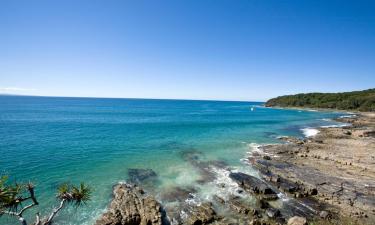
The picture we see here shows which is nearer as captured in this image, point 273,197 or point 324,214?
point 324,214

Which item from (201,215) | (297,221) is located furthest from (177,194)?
(297,221)

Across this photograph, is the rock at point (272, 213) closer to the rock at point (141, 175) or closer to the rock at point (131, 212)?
the rock at point (131, 212)

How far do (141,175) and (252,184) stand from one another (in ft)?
46.2

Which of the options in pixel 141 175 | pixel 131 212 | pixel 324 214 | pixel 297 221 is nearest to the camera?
pixel 297 221

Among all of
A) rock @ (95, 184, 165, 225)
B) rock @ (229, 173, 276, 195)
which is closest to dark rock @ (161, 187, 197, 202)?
rock @ (95, 184, 165, 225)

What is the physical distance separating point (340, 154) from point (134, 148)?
37.2m

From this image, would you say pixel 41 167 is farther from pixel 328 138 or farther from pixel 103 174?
pixel 328 138

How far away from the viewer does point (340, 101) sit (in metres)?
158

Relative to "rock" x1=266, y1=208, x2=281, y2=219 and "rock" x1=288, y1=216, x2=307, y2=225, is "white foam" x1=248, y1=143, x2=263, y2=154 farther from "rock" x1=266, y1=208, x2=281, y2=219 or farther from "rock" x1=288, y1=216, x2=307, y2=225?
"rock" x1=288, y1=216, x2=307, y2=225

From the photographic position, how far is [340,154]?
130ft

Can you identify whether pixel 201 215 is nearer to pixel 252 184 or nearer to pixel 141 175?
pixel 252 184

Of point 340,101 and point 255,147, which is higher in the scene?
point 340,101

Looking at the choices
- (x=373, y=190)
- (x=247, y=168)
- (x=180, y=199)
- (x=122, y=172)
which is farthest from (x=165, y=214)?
(x=373, y=190)

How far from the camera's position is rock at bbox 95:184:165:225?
58.6 feet
